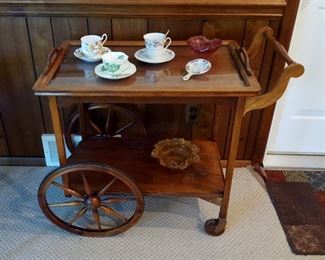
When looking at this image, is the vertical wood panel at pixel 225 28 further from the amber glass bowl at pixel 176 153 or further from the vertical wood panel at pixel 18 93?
the vertical wood panel at pixel 18 93

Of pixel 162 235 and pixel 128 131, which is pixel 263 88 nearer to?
pixel 128 131

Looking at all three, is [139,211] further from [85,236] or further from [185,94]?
[185,94]

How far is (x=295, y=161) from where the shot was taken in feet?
6.18

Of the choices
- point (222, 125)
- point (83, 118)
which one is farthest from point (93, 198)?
point (222, 125)

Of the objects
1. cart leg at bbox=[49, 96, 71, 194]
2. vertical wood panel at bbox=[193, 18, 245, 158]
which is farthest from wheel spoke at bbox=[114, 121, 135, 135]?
cart leg at bbox=[49, 96, 71, 194]

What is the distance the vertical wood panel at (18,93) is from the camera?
58.1 inches

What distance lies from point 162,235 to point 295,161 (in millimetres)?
869

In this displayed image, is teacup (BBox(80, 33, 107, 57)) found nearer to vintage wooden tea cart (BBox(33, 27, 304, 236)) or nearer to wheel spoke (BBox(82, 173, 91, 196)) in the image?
vintage wooden tea cart (BBox(33, 27, 304, 236))

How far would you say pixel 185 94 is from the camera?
1.12 meters

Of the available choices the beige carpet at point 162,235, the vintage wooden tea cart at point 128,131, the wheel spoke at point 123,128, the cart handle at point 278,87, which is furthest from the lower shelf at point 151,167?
the cart handle at point 278,87

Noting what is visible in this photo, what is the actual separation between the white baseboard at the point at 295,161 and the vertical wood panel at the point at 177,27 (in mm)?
817

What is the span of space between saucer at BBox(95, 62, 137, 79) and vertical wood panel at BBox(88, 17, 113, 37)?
0.96 feet

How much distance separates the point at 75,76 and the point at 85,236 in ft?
2.21

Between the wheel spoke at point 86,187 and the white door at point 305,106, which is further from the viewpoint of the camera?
the white door at point 305,106
